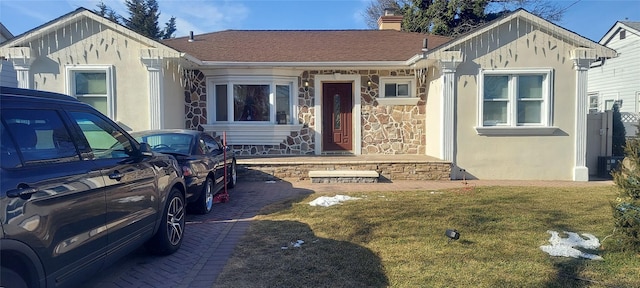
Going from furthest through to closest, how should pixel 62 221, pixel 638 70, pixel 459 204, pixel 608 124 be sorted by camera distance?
pixel 638 70
pixel 608 124
pixel 459 204
pixel 62 221

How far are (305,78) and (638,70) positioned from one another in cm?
1710

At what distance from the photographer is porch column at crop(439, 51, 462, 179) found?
10.5 meters

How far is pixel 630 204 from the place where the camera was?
4.66 m

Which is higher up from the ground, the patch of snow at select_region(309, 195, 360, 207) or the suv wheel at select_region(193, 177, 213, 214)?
the suv wheel at select_region(193, 177, 213, 214)

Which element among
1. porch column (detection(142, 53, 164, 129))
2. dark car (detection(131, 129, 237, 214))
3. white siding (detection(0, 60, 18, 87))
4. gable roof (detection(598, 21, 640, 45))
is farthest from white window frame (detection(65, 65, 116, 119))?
gable roof (detection(598, 21, 640, 45))

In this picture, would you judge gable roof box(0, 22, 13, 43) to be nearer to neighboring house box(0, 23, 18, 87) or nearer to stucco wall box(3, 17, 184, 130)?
neighboring house box(0, 23, 18, 87)

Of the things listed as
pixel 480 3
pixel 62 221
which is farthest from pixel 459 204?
pixel 480 3

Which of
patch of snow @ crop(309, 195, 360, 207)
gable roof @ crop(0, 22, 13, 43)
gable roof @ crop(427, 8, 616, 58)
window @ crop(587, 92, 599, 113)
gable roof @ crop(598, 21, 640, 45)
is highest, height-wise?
gable roof @ crop(598, 21, 640, 45)

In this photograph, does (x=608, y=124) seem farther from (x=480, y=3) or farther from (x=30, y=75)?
(x=30, y=75)

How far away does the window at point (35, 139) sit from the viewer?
2609mm

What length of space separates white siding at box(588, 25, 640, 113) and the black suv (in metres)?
22.2

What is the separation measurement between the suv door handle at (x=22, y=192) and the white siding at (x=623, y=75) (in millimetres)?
23094

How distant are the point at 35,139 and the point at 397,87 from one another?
1094 centimetres

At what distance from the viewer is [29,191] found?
2521mm
